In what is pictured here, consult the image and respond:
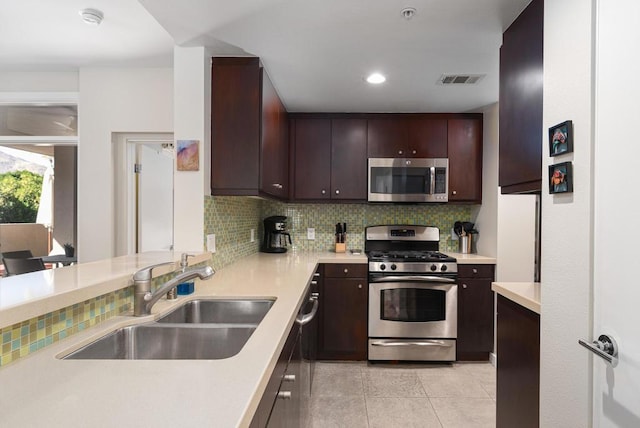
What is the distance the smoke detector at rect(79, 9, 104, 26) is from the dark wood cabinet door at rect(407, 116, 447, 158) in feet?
8.56

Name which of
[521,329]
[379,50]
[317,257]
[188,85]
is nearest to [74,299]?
[188,85]

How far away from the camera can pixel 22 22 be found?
7.35ft

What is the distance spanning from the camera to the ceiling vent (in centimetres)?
245

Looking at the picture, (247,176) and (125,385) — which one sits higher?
(247,176)

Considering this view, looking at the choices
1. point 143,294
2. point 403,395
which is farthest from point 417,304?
point 143,294

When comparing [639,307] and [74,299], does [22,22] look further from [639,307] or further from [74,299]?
[639,307]

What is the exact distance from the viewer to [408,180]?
11.0 ft

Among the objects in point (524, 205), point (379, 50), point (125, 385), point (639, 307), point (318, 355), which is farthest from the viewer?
point (318, 355)

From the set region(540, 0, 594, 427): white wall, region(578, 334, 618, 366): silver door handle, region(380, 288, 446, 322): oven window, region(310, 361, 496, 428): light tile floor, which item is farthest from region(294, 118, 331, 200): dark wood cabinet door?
region(578, 334, 618, 366): silver door handle

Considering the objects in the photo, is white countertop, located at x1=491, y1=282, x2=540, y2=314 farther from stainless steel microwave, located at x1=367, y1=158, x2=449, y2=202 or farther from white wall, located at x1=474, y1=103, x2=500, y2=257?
stainless steel microwave, located at x1=367, y1=158, x2=449, y2=202

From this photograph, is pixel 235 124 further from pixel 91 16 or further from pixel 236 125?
pixel 91 16

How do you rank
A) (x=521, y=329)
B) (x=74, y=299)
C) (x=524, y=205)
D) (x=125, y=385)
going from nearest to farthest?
1. (x=125, y=385)
2. (x=74, y=299)
3. (x=521, y=329)
4. (x=524, y=205)

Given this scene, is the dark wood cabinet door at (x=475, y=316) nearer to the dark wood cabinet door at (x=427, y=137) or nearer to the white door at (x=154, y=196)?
the dark wood cabinet door at (x=427, y=137)

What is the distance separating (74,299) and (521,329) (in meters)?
1.76
